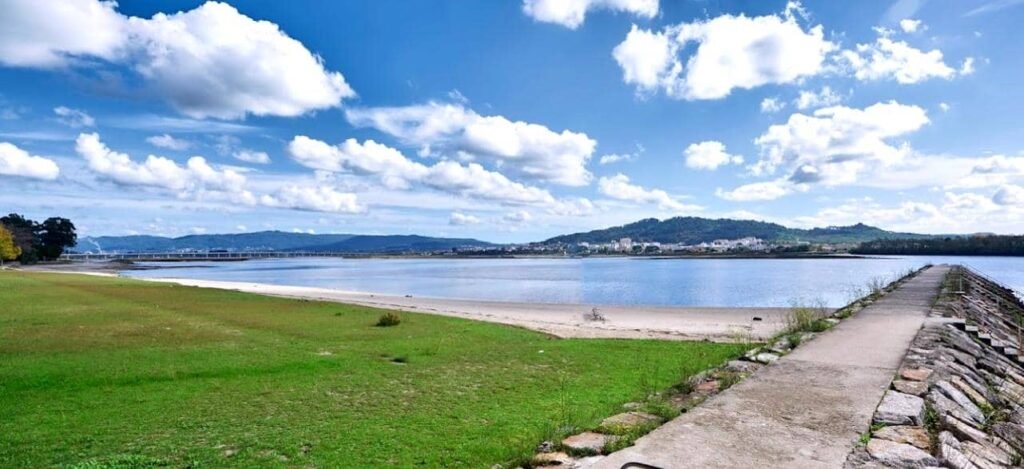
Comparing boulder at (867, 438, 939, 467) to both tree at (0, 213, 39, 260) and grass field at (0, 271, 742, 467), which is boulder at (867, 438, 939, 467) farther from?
tree at (0, 213, 39, 260)

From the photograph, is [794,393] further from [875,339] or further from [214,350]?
[214,350]

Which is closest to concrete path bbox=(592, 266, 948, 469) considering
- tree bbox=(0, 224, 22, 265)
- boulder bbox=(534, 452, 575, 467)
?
boulder bbox=(534, 452, 575, 467)

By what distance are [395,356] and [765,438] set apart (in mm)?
9844

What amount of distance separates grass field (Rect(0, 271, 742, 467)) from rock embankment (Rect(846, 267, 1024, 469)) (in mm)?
2953

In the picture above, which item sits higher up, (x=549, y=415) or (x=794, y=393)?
(x=794, y=393)

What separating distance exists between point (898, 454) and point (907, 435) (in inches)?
24.8

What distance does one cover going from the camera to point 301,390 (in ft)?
32.3

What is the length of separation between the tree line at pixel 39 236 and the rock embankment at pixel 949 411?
138m

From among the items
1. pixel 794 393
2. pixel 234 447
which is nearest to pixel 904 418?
pixel 794 393

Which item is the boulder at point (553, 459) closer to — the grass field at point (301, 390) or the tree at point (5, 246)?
the grass field at point (301, 390)

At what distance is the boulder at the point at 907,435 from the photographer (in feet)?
16.7

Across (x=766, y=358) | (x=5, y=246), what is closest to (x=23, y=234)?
(x=5, y=246)

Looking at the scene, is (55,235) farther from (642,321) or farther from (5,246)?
(642,321)

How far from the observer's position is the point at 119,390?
31.7 ft
